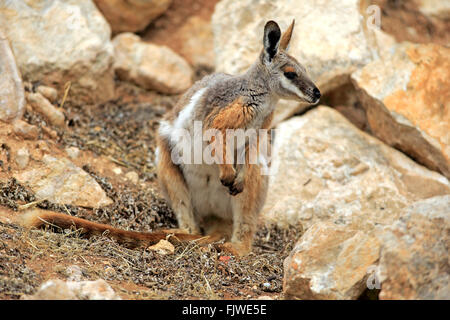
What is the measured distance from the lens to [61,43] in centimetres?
744

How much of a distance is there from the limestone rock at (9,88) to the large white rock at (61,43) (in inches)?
29.7

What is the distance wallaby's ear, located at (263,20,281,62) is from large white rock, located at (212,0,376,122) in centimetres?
218

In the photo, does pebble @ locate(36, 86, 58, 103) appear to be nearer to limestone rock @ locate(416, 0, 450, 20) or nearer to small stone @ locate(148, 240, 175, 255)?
small stone @ locate(148, 240, 175, 255)

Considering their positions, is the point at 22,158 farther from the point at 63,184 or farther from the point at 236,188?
the point at 236,188

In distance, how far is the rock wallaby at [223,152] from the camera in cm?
534

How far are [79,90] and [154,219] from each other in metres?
2.48

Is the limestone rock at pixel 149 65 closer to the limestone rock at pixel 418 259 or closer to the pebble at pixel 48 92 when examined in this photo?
the pebble at pixel 48 92

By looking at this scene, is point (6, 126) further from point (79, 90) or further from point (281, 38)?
point (281, 38)

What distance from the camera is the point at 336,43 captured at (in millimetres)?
7730

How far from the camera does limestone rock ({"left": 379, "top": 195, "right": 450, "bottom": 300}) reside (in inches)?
144

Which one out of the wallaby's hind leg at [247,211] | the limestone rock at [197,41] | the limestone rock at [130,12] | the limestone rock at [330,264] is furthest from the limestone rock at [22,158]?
the limestone rock at [197,41]
